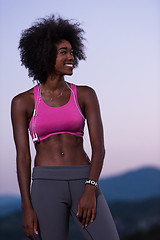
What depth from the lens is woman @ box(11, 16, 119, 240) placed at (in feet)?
9.60

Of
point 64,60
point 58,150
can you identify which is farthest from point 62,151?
point 64,60

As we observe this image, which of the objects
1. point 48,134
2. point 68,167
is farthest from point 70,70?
point 68,167

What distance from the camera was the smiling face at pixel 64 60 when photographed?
3.18 m

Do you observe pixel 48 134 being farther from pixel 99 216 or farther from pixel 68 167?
pixel 99 216

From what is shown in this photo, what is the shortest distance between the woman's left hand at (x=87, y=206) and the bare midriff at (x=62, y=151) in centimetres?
22

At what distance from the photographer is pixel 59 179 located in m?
Result: 2.96

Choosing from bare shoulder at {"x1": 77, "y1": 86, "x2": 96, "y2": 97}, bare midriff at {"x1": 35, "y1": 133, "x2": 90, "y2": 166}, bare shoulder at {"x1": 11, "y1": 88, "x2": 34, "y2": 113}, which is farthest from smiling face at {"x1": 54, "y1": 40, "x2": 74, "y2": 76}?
bare midriff at {"x1": 35, "y1": 133, "x2": 90, "y2": 166}

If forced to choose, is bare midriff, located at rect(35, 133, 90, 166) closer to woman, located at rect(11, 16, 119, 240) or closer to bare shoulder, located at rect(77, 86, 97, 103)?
woman, located at rect(11, 16, 119, 240)

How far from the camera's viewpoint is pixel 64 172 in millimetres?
2957

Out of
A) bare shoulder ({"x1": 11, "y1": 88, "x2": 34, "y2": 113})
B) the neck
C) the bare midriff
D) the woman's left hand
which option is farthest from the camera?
the neck

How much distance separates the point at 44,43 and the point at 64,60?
0.76 ft

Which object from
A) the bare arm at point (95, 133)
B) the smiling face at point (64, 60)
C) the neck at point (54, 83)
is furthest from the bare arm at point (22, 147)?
the bare arm at point (95, 133)

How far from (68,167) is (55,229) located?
1.36ft

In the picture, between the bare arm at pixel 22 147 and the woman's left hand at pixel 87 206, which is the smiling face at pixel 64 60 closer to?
the bare arm at pixel 22 147
